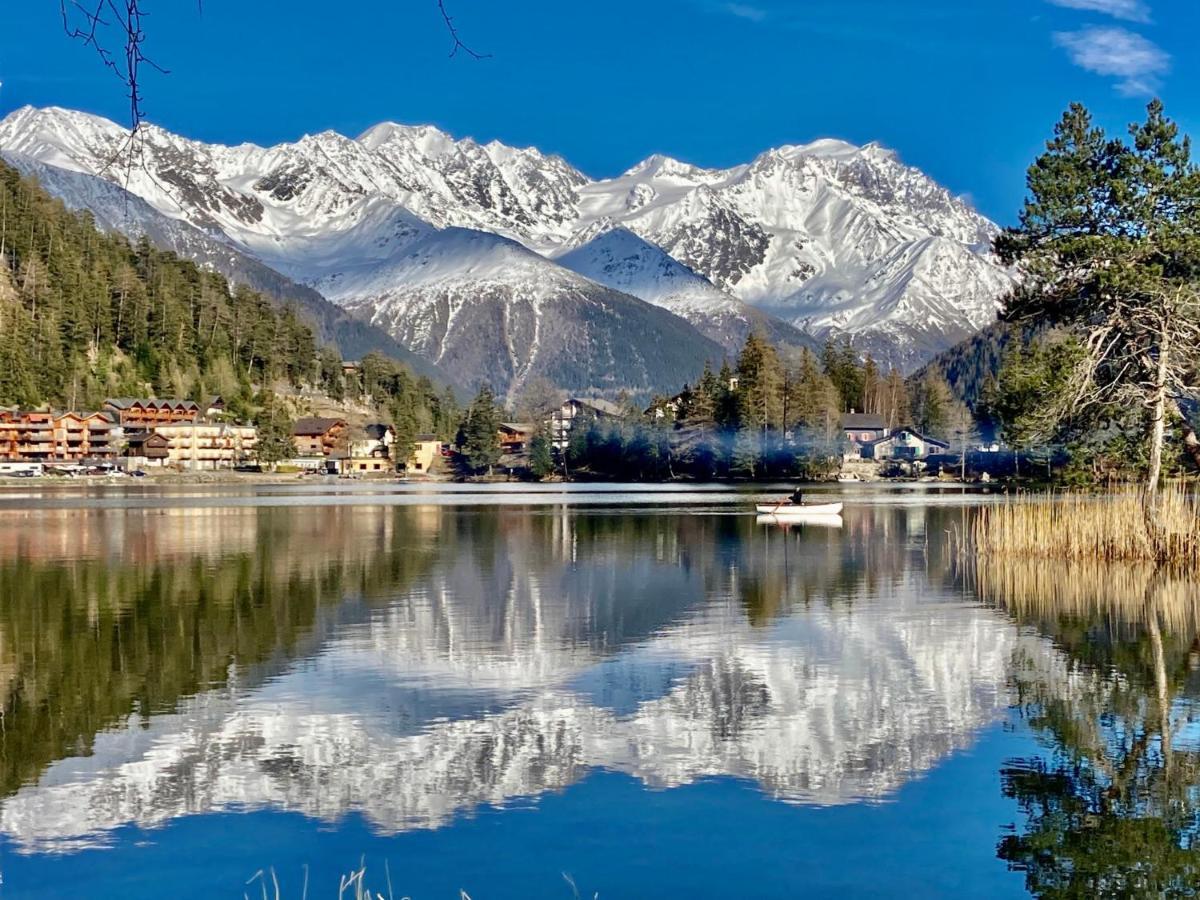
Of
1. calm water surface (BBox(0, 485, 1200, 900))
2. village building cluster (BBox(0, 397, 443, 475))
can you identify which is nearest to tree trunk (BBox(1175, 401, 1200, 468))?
calm water surface (BBox(0, 485, 1200, 900))

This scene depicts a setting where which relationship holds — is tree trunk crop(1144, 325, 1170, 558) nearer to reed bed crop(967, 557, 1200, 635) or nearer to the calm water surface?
reed bed crop(967, 557, 1200, 635)

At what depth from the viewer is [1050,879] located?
15.2 meters

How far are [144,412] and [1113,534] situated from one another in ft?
566

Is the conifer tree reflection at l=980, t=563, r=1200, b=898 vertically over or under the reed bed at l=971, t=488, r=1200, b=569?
under

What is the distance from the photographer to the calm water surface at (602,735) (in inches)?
618

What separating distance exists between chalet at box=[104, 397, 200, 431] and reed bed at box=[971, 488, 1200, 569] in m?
166

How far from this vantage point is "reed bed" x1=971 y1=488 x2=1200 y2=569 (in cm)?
4222

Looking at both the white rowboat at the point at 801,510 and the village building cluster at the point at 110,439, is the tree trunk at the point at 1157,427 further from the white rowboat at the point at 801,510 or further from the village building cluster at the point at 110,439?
the village building cluster at the point at 110,439

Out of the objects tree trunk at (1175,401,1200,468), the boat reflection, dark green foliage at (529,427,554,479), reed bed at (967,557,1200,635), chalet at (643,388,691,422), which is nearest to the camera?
reed bed at (967,557,1200,635)

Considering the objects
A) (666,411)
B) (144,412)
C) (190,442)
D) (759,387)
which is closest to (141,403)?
(144,412)

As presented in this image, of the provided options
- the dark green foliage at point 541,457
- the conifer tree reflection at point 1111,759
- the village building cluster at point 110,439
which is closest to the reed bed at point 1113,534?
the conifer tree reflection at point 1111,759

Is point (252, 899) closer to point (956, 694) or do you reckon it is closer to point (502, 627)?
point (956, 694)

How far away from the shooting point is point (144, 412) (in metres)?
195

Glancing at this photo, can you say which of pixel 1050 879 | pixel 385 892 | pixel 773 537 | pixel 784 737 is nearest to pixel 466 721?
pixel 784 737
